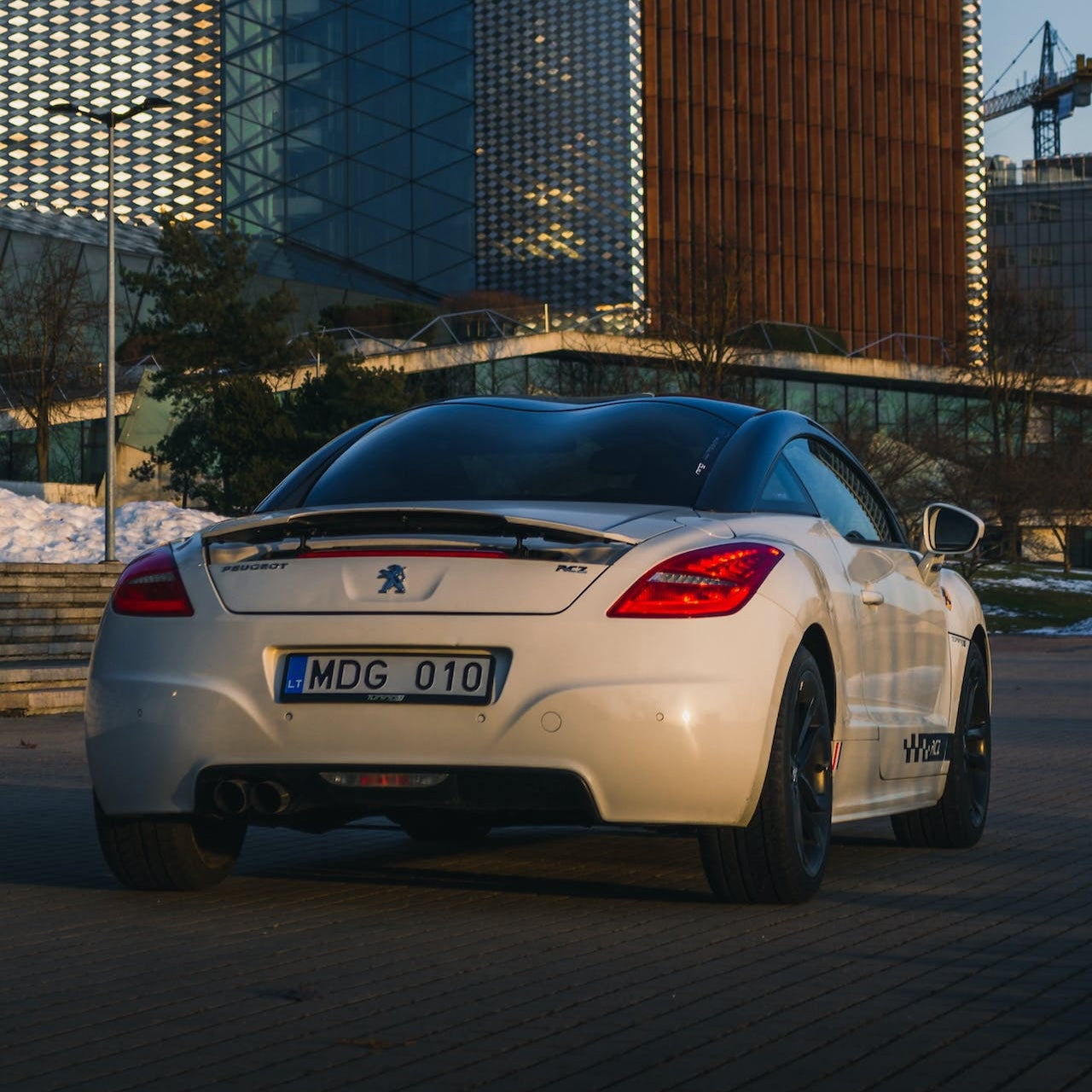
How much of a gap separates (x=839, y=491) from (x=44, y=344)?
4494 centimetres

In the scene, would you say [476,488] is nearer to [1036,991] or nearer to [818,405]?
[1036,991]

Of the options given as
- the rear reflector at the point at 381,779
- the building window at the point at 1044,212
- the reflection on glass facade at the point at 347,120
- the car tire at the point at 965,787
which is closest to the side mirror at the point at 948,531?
the car tire at the point at 965,787

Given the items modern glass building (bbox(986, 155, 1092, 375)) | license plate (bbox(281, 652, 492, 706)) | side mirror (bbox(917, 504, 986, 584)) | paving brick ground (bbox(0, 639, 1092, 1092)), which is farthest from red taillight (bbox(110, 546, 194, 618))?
modern glass building (bbox(986, 155, 1092, 375))

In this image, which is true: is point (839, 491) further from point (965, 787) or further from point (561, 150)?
point (561, 150)

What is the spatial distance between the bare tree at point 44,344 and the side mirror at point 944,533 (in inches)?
1695

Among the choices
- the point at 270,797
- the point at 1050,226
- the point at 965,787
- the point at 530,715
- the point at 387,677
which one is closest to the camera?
the point at 530,715

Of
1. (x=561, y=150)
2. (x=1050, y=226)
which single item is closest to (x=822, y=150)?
(x=561, y=150)

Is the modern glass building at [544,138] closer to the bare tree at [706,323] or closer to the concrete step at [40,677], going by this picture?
the bare tree at [706,323]

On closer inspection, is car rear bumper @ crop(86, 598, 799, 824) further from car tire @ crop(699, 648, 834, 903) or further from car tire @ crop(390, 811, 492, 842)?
car tire @ crop(390, 811, 492, 842)

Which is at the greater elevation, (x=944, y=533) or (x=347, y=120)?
(x=347, y=120)

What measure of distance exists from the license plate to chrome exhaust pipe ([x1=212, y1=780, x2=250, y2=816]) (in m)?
0.30

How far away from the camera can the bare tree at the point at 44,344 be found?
50219mm

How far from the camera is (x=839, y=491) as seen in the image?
7281mm

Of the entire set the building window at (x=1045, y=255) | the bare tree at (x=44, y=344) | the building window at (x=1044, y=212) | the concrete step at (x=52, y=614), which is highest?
the building window at (x=1044, y=212)
